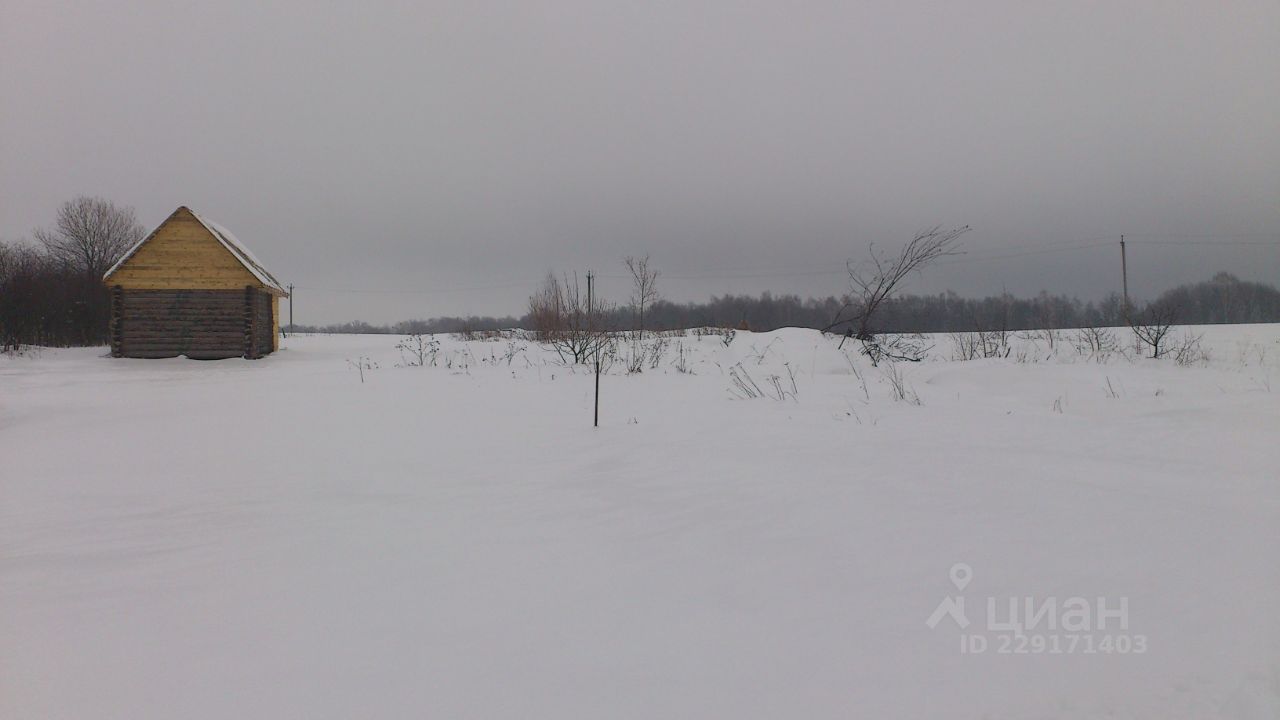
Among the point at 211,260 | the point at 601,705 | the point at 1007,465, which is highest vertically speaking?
the point at 211,260

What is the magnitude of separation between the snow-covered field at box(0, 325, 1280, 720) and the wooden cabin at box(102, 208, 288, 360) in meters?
13.1

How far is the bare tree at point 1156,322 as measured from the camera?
1240cm

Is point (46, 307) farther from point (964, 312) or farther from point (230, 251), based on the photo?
point (964, 312)

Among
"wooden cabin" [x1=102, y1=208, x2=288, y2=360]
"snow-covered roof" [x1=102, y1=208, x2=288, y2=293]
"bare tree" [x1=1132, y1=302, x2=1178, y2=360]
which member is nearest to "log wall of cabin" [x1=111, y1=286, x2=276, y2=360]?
"wooden cabin" [x1=102, y1=208, x2=288, y2=360]

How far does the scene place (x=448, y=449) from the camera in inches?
208

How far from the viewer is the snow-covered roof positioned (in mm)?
16641

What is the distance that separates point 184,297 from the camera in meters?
17.1

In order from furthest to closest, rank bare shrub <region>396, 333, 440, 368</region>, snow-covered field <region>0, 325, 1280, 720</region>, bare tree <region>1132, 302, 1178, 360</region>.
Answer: bare shrub <region>396, 333, 440, 368</region>, bare tree <region>1132, 302, 1178, 360</region>, snow-covered field <region>0, 325, 1280, 720</region>

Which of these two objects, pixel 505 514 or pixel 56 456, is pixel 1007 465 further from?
pixel 56 456

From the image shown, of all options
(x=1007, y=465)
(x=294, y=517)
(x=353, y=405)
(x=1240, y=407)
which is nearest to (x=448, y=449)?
(x=294, y=517)

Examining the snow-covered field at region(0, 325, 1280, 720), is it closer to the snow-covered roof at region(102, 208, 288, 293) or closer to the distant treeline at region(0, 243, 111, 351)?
the snow-covered roof at region(102, 208, 288, 293)

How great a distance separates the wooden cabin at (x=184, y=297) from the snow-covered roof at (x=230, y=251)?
49mm

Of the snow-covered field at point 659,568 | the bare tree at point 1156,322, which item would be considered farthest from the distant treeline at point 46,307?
the bare tree at point 1156,322

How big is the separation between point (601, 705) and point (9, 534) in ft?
12.6
